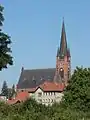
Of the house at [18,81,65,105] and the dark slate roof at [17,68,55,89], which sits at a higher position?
the dark slate roof at [17,68,55,89]

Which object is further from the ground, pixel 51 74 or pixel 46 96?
pixel 51 74

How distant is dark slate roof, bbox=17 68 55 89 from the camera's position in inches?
5792

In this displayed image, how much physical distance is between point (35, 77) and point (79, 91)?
8382 cm

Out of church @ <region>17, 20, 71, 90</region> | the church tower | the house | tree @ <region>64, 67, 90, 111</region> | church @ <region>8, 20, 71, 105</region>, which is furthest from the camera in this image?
the church tower

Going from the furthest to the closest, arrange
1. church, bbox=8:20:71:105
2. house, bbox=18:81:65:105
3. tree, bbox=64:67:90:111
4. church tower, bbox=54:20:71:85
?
church tower, bbox=54:20:71:85 → church, bbox=8:20:71:105 → house, bbox=18:81:65:105 → tree, bbox=64:67:90:111

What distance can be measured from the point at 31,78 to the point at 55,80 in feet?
30.0

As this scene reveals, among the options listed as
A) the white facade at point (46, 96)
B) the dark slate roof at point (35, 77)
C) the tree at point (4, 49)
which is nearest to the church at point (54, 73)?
the dark slate roof at point (35, 77)

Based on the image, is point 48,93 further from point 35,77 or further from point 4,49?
point 4,49

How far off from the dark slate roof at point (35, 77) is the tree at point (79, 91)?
78206 millimetres

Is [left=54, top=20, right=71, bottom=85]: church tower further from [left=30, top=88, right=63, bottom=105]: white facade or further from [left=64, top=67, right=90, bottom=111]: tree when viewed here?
[left=64, top=67, right=90, bottom=111]: tree

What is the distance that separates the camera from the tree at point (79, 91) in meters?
63.7

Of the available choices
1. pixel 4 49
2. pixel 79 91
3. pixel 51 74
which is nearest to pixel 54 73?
pixel 51 74

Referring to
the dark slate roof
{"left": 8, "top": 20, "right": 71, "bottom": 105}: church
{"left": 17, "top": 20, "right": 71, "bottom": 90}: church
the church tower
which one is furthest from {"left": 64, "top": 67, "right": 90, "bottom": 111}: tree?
the church tower

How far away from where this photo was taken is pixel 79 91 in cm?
6500
